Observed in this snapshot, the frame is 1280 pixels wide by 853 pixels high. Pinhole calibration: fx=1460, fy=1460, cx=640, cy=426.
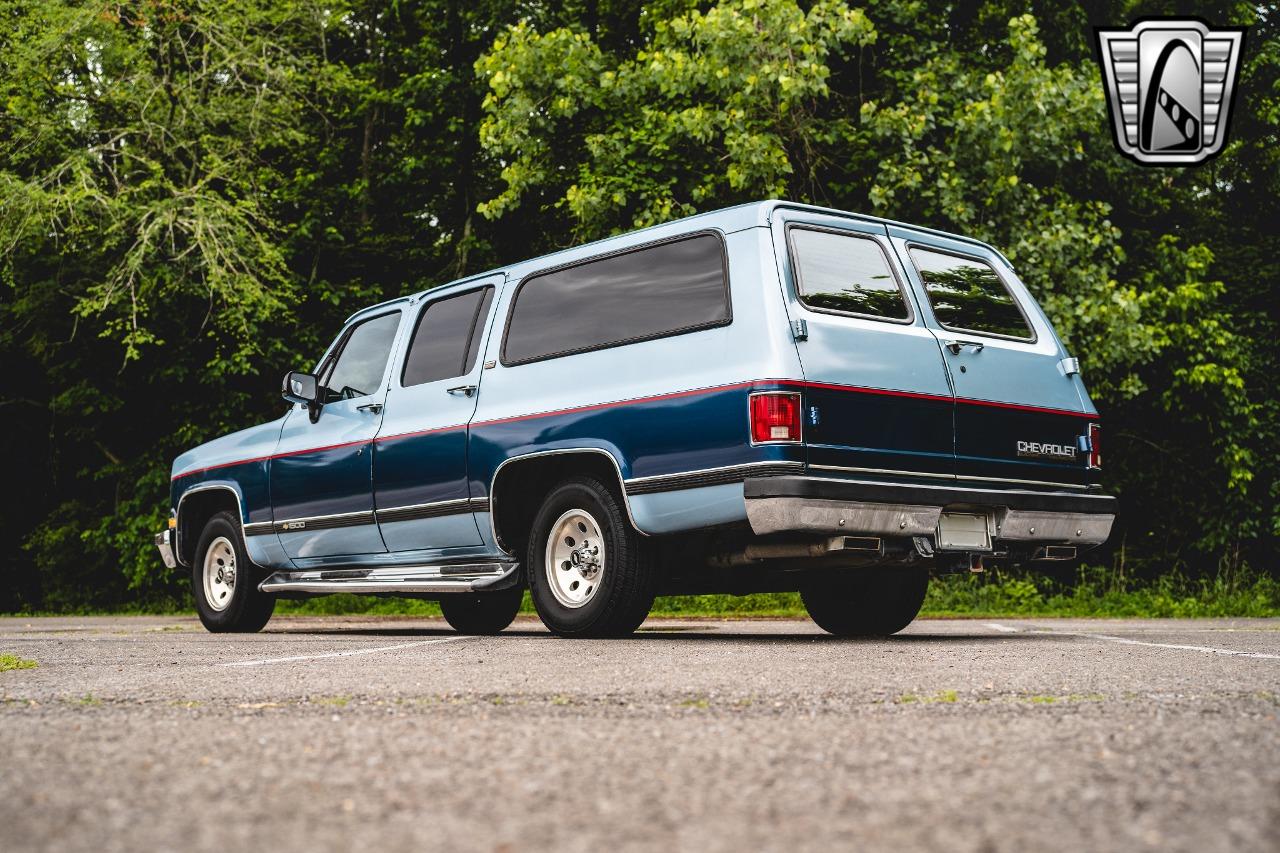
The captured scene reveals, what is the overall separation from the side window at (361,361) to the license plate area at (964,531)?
3799 mm

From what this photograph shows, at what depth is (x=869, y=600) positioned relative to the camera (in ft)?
28.8

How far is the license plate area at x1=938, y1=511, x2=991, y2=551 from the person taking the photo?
7277mm

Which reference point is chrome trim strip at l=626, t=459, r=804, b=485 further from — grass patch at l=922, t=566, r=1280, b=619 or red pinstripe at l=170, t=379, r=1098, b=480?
grass patch at l=922, t=566, r=1280, b=619

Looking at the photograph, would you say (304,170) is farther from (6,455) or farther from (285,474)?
(285,474)

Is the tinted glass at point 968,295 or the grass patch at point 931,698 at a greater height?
the tinted glass at point 968,295

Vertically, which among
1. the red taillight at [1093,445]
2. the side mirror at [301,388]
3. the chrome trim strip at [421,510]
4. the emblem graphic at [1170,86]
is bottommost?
the chrome trim strip at [421,510]

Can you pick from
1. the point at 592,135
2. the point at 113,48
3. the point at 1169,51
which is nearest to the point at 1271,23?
the point at 1169,51

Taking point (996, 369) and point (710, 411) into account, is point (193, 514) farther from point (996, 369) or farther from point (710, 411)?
point (996, 369)

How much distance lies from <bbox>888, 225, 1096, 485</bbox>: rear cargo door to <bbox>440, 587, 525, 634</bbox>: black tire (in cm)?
376

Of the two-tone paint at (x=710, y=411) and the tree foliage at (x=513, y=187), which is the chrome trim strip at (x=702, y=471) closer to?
the two-tone paint at (x=710, y=411)

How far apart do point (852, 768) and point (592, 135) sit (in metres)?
12.8

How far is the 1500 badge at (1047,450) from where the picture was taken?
→ 7.78m

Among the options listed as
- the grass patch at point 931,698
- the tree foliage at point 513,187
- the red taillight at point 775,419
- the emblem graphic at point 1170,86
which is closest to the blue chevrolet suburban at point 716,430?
the red taillight at point 775,419

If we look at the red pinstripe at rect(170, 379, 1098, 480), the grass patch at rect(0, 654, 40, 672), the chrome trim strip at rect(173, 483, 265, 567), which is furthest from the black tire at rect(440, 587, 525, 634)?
the grass patch at rect(0, 654, 40, 672)
